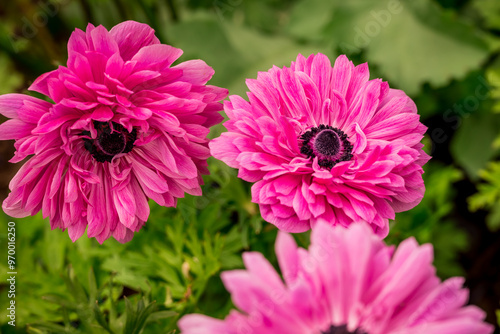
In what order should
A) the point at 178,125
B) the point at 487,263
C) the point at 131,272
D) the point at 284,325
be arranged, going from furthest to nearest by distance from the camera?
the point at 487,263 → the point at 131,272 → the point at 178,125 → the point at 284,325

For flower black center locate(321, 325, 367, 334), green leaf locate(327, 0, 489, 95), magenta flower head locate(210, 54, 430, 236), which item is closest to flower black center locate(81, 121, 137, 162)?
magenta flower head locate(210, 54, 430, 236)

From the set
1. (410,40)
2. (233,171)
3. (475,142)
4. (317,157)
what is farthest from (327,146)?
(475,142)

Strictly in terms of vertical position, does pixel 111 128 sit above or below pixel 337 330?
above

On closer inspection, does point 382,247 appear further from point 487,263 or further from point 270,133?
point 487,263

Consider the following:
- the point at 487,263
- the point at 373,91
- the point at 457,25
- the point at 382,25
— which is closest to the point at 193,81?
the point at 373,91

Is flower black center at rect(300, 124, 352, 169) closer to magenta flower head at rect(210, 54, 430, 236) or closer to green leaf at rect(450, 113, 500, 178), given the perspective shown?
magenta flower head at rect(210, 54, 430, 236)

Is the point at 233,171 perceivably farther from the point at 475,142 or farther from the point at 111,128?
the point at 475,142

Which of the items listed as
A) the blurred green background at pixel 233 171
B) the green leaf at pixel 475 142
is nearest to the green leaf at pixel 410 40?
the blurred green background at pixel 233 171
